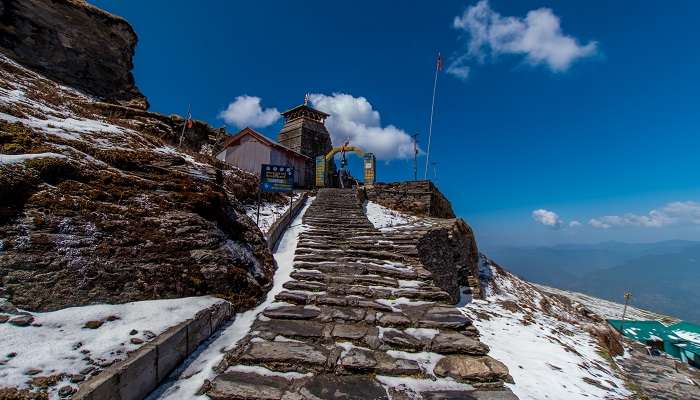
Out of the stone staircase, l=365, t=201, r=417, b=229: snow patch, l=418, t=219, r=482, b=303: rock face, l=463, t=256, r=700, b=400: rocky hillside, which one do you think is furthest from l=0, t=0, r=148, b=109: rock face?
l=463, t=256, r=700, b=400: rocky hillside

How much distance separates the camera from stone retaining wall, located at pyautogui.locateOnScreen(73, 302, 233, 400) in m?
2.16

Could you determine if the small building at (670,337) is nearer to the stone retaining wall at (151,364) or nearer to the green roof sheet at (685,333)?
the green roof sheet at (685,333)

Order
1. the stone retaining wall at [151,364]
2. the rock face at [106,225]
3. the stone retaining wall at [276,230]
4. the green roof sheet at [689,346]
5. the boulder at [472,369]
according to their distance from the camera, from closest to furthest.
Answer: the stone retaining wall at [151,364] → the rock face at [106,225] → the boulder at [472,369] → the stone retaining wall at [276,230] → the green roof sheet at [689,346]

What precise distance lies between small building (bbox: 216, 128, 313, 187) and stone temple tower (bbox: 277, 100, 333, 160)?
5091mm

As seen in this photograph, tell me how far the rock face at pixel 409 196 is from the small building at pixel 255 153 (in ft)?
31.8

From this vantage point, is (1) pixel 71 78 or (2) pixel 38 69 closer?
(2) pixel 38 69

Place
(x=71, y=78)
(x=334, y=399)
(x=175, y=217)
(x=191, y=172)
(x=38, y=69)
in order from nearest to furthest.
Answer: (x=334, y=399) < (x=175, y=217) < (x=191, y=172) < (x=38, y=69) < (x=71, y=78)

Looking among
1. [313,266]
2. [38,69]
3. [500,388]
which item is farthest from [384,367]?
[38,69]

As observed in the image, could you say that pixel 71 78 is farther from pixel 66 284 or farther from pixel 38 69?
pixel 66 284

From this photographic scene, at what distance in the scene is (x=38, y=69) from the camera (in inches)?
612

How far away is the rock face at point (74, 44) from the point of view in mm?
15609

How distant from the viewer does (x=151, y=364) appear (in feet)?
8.74

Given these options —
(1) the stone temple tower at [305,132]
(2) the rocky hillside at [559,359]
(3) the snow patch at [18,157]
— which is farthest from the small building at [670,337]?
(1) the stone temple tower at [305,132]

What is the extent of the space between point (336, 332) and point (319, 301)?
1096 millimetres
